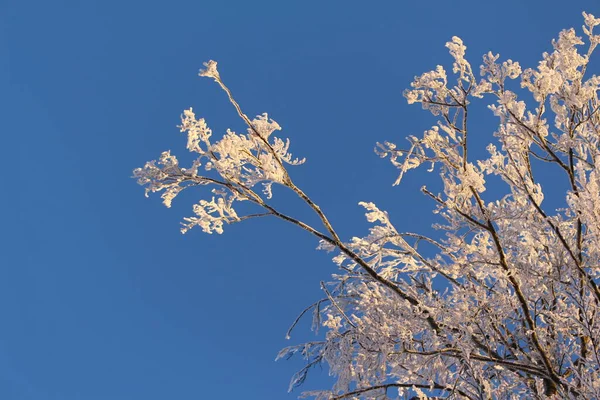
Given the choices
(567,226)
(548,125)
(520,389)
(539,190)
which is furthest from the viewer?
(567,226)

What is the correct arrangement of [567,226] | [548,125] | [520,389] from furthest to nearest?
1. [567,226]
2. [520,389]
3. [548,125]

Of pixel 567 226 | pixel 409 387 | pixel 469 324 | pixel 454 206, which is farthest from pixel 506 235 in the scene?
pixel 409 387

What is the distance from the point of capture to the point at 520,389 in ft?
15.4

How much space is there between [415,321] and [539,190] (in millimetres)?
1476

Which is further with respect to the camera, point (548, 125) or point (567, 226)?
point (567, 226)

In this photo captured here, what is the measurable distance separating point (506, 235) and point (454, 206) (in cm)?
46

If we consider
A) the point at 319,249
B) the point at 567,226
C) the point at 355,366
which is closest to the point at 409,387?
the point at 355,366

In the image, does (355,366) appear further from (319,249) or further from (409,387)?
(319,249)

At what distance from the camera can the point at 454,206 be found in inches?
162

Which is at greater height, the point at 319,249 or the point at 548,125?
the point at 548,125

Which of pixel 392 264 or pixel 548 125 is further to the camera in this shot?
pixel 392 264

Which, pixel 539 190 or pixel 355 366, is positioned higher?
pixel 539 190

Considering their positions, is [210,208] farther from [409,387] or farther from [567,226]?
[567,226]

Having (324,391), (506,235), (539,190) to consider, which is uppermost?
(539,190)
